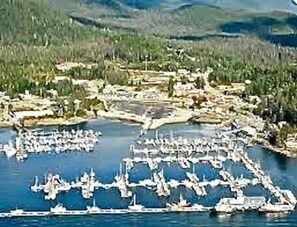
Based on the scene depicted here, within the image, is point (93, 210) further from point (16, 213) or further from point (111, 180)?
point (111, 180)

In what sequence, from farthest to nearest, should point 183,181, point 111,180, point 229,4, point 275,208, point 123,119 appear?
point 229,4 → point 123,119 → point 111,180 → point 183,181 → point 275,208

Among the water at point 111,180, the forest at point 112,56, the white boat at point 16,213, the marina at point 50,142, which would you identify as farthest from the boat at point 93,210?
the forest at point 112,56

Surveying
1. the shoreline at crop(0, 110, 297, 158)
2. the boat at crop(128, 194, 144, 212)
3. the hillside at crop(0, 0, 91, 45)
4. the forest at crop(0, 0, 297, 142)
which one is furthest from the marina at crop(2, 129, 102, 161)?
the hillside at crop(0, 0, 91, 45)

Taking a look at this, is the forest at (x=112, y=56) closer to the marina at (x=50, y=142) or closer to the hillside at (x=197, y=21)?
the marina at (x=50, y=142)

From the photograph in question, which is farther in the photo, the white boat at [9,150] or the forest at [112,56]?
the forest at [112,56]

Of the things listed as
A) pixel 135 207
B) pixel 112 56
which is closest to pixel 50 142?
pixel 135 207

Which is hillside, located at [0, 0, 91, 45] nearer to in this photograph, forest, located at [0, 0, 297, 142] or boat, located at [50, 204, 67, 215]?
forest, located at [0, 0, 297, 142]
